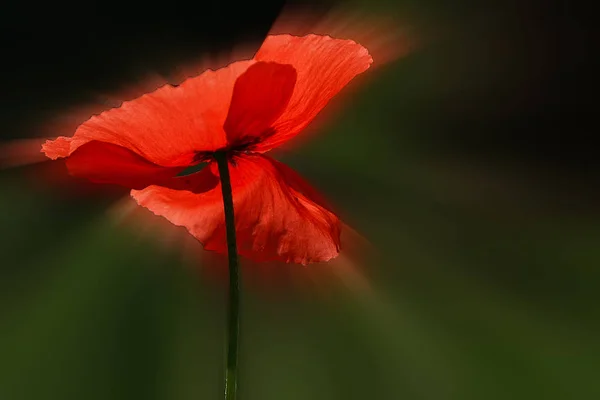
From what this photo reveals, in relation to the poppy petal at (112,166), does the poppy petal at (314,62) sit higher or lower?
higher

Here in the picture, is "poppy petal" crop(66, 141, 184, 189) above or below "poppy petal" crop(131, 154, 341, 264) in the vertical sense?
above

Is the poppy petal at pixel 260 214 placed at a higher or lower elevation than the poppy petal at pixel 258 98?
lower

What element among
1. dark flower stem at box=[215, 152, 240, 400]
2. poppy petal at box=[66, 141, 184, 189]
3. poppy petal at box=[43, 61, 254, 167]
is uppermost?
poppy petal at box=[43, 61, 254, 167]

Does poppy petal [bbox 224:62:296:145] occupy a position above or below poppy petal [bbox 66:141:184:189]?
above

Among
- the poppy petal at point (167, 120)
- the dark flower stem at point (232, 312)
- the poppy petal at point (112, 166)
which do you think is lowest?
the dark flower stem at point (232, 312)

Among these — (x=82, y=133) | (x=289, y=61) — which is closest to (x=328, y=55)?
(x=289, y=61)

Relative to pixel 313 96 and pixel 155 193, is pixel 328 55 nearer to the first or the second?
pixel 313 96
